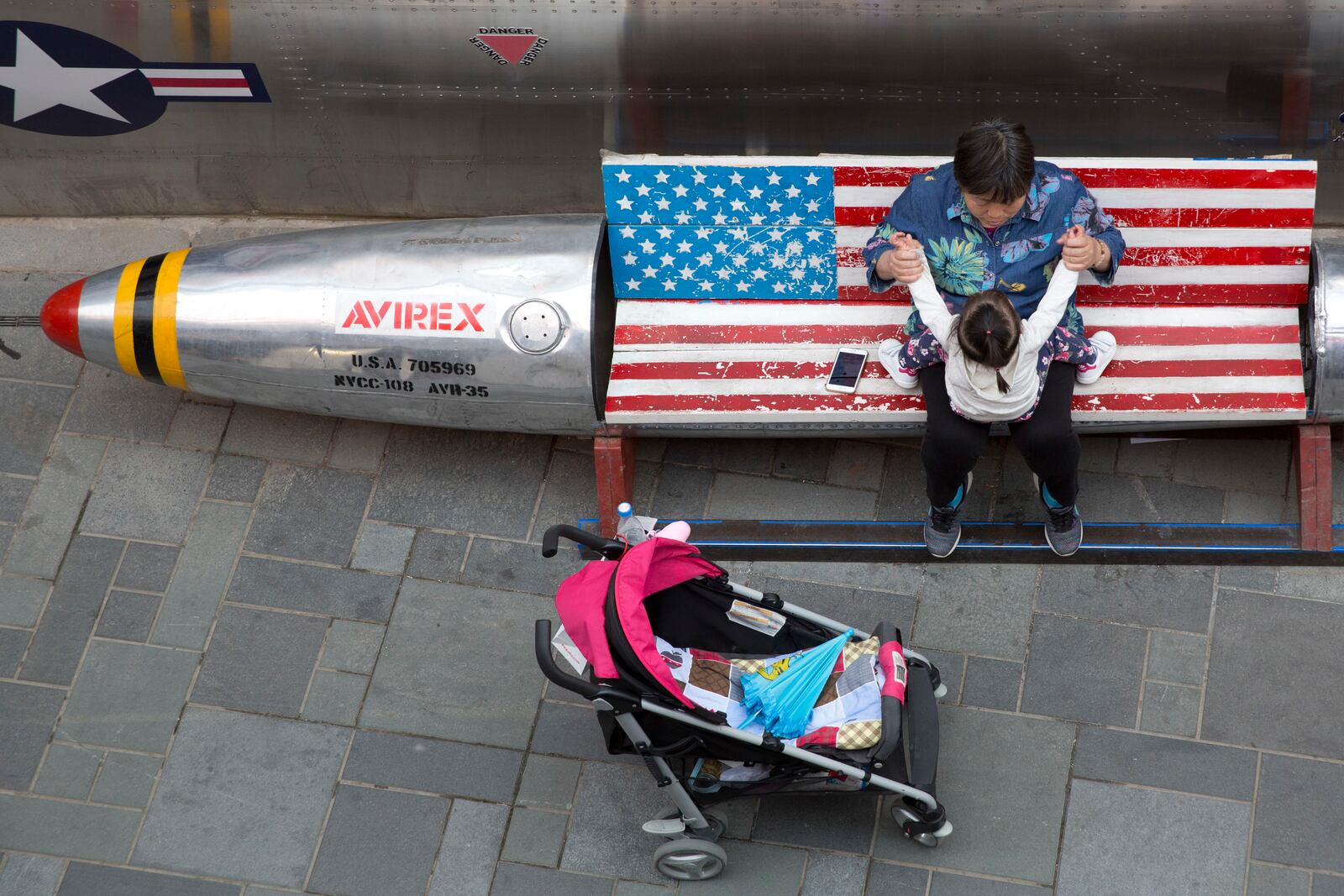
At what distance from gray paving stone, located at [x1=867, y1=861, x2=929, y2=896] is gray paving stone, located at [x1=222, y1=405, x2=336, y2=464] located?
8.72 feet

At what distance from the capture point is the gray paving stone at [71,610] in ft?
15.6

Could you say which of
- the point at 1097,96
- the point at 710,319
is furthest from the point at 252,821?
the point at 1097,96

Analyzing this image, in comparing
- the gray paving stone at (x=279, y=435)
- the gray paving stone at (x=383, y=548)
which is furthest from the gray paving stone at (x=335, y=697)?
the gray paving stone at (x=279, y=435)

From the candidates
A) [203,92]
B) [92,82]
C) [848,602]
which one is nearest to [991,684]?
[848,602]

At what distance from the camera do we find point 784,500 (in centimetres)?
489

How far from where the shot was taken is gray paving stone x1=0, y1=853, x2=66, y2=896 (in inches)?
173

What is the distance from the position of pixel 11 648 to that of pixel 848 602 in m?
3.17

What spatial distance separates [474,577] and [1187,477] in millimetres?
2725

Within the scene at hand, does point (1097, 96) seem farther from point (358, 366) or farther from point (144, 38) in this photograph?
point (144, 38)

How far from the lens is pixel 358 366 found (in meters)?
4.61

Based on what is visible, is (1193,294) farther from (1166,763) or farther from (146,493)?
(146,493)

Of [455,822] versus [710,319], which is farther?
[710,319]

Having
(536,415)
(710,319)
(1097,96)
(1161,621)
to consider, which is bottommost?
(1161,621)

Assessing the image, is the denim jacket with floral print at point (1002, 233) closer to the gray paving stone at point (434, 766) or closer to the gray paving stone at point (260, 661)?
the gray paving stone at point (434, 766)
